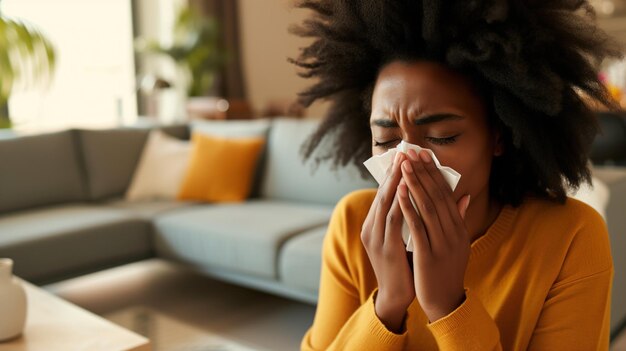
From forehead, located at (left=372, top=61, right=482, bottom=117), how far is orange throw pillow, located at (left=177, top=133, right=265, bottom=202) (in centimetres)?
221

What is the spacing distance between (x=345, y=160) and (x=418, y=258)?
424 millimetres

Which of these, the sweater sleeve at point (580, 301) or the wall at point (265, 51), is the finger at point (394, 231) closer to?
the sweater sleeve at point (580, 301)

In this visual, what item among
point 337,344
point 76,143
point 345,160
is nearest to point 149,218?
point 76,143

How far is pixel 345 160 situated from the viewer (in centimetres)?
128

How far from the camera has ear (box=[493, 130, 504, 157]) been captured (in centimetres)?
104

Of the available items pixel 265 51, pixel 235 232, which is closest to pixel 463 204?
pixel 235 232

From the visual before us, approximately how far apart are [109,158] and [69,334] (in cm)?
194

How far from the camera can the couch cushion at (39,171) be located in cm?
295

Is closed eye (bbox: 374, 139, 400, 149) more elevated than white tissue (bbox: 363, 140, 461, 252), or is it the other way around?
closed eye (bbox: 374, 139, 400, 149)

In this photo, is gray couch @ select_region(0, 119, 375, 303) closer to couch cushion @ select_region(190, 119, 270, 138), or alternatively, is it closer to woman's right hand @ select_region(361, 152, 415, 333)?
couch cushion @ select_region(190, 119, 270, 138)

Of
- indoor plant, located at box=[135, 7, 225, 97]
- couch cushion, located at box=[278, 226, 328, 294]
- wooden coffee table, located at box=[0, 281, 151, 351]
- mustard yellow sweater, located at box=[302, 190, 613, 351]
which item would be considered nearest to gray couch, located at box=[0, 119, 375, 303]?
couch cushion, located at box=[278, 226, 328, 294]

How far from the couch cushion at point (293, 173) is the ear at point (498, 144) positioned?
5.99 feet

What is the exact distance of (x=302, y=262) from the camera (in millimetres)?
2248

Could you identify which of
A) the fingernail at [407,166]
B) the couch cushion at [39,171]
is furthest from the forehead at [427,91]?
the couch cushion at [39,171]
